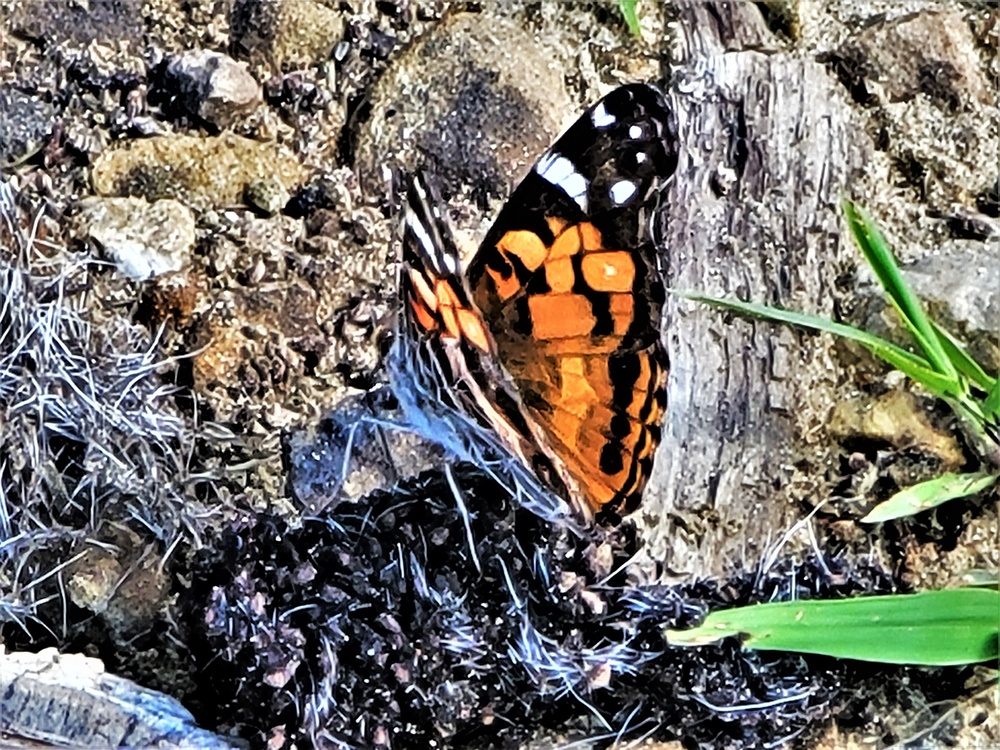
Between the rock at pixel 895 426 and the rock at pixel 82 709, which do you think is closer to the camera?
the rock at pixel 82 709

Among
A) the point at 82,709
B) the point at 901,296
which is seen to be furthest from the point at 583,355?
the point at 82,709

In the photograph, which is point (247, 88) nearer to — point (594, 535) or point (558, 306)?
point (558, 306)

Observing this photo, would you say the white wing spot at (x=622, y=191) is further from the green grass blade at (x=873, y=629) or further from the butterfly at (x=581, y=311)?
the green grass blade at (x=873, y=629)

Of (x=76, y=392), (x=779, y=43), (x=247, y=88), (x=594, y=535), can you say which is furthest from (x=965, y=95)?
(x=76, y=392)

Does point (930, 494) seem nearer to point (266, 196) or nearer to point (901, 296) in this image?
point (901, 296)

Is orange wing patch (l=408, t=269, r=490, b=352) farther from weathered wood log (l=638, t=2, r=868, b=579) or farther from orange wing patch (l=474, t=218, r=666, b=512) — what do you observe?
weathered wood log (l=638, t=2, r=868, b=579)

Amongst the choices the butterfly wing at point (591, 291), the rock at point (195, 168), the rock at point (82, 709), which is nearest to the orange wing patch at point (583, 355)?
the butterfly wing at point (591, 291)
